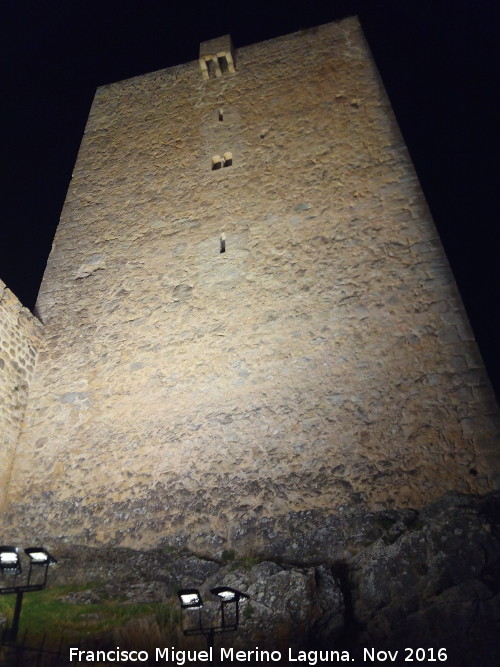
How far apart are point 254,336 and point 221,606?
2.84 metres

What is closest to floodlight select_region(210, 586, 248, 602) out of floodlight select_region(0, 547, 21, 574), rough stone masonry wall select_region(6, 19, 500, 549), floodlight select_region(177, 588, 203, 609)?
floodlight select_region(177, 588, 203, 609)

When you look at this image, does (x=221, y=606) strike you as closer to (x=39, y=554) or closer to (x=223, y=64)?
(x=39, y=554)

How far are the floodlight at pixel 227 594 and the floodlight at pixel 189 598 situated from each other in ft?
0.40

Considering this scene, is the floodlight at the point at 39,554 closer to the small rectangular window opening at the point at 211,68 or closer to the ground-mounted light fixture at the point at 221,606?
the ground-mounted light fixture at the point at 221,606

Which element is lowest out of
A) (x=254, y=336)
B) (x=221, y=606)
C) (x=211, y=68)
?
(x=221, y=606)

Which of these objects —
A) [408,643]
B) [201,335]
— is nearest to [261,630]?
[408,643]

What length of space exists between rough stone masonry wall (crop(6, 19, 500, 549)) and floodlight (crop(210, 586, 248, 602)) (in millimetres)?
862

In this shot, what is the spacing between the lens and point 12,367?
5.81 meters

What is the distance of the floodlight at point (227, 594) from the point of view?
3.68m

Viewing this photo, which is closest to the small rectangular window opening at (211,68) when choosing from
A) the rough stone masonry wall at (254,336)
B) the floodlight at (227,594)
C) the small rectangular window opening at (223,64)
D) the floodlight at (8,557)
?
the small rectangular window opening at (223,64)

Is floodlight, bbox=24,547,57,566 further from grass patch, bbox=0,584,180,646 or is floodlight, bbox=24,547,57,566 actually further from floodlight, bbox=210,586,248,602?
floodlight, bbox=210,586,248,602

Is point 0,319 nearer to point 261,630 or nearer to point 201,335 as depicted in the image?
point 201,335

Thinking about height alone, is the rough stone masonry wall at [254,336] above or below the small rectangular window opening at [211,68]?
below

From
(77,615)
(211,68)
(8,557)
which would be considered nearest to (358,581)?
(77,615)
